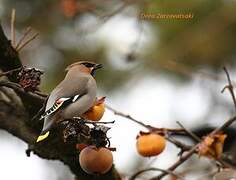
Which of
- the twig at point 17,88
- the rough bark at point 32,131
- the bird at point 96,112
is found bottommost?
the rough bark at point 32,131

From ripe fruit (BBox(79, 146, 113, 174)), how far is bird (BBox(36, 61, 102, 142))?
219 mm

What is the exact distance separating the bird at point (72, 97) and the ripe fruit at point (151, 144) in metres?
0.23

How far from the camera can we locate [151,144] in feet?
9.31

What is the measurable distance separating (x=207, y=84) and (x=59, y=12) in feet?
4.67

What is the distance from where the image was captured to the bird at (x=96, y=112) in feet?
9.04

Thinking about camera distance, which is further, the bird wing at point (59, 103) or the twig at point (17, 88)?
the bird wing at point (59, 103)

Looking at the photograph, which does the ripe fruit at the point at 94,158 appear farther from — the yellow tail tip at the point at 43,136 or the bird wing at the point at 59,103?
the bird wing at the point at 59,103

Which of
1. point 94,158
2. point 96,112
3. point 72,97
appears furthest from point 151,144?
point 72,97

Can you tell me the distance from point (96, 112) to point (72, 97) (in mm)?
488

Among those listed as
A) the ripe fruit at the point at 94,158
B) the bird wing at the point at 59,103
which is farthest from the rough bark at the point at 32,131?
the ripe fruit at the point at 94,158

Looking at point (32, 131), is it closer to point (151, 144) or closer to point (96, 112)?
point (96, 112)

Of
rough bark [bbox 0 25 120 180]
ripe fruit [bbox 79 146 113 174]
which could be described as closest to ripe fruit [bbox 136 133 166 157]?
rough bark [bbox 0 25 120 180]

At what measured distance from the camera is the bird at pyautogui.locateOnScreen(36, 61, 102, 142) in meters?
2.83

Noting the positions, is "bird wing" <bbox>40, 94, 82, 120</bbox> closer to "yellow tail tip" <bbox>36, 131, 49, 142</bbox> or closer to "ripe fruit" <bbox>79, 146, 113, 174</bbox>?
"yellow tail tip" <bbox>36, 131, 49, 142</bbox>
